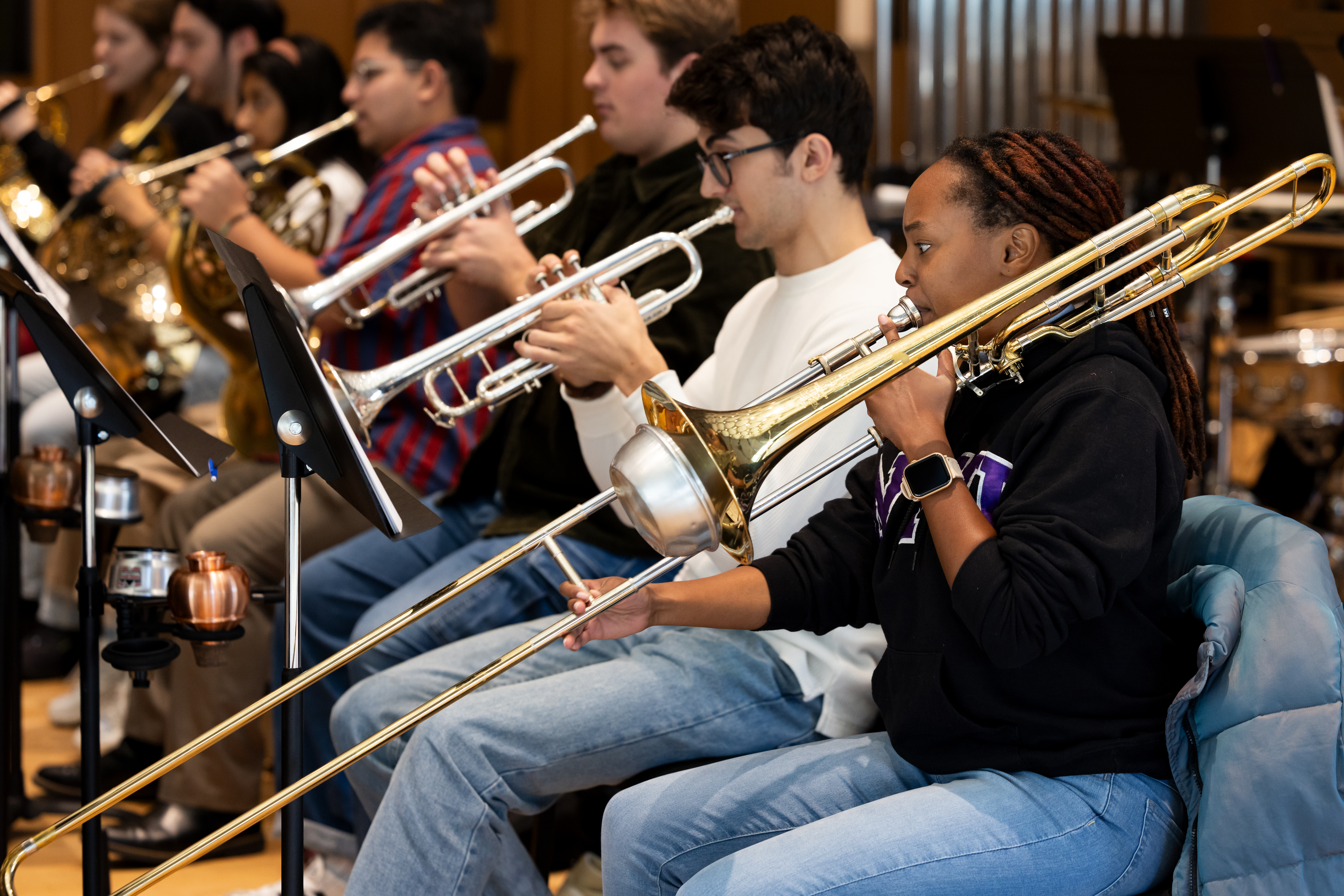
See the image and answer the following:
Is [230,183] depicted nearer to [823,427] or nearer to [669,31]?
[669,31]

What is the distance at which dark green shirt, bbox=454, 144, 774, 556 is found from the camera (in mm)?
2104

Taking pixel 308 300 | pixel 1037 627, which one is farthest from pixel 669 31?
pixel 1037 627

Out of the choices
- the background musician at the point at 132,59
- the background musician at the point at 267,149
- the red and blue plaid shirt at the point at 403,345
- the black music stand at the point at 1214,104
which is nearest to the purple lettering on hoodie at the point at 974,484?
the red and blue plaid shirt at the point at 403,345

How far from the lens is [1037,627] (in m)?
1.19

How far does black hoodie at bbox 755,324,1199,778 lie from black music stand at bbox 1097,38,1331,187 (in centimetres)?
222

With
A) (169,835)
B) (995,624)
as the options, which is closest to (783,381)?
(995,624)

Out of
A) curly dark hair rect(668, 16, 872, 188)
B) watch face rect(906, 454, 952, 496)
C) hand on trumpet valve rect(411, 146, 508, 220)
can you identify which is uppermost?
curly dark hair rect(668, 16, 872, 188)

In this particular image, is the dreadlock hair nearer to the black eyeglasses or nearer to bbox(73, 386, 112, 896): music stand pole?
the black eyeglasses

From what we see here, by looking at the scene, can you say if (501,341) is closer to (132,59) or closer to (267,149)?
(267,149)

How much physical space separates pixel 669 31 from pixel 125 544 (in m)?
1.52

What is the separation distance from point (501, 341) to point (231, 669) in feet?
2.84

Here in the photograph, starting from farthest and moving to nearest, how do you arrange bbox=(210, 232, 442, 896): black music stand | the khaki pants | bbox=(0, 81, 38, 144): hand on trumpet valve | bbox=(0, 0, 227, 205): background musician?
bbox=(0, 0, 227, 205): background musician
bbox=(0, 81, 38, 144): hand on trumpet valve
the khaki pants
bbox=(210, 232, 442, 896): black music stand

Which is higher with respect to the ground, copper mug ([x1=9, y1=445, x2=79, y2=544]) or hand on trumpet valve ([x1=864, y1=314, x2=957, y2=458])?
hand on trumpet valve ([x1=864, y1=314, x2=957, y2=458])

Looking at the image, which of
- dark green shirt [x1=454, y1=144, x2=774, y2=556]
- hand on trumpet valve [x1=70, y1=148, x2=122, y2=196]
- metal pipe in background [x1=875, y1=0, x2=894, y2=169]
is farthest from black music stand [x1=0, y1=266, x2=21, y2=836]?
metal pipe in background [x1=875, y1=0, x2=894, y2=169]
